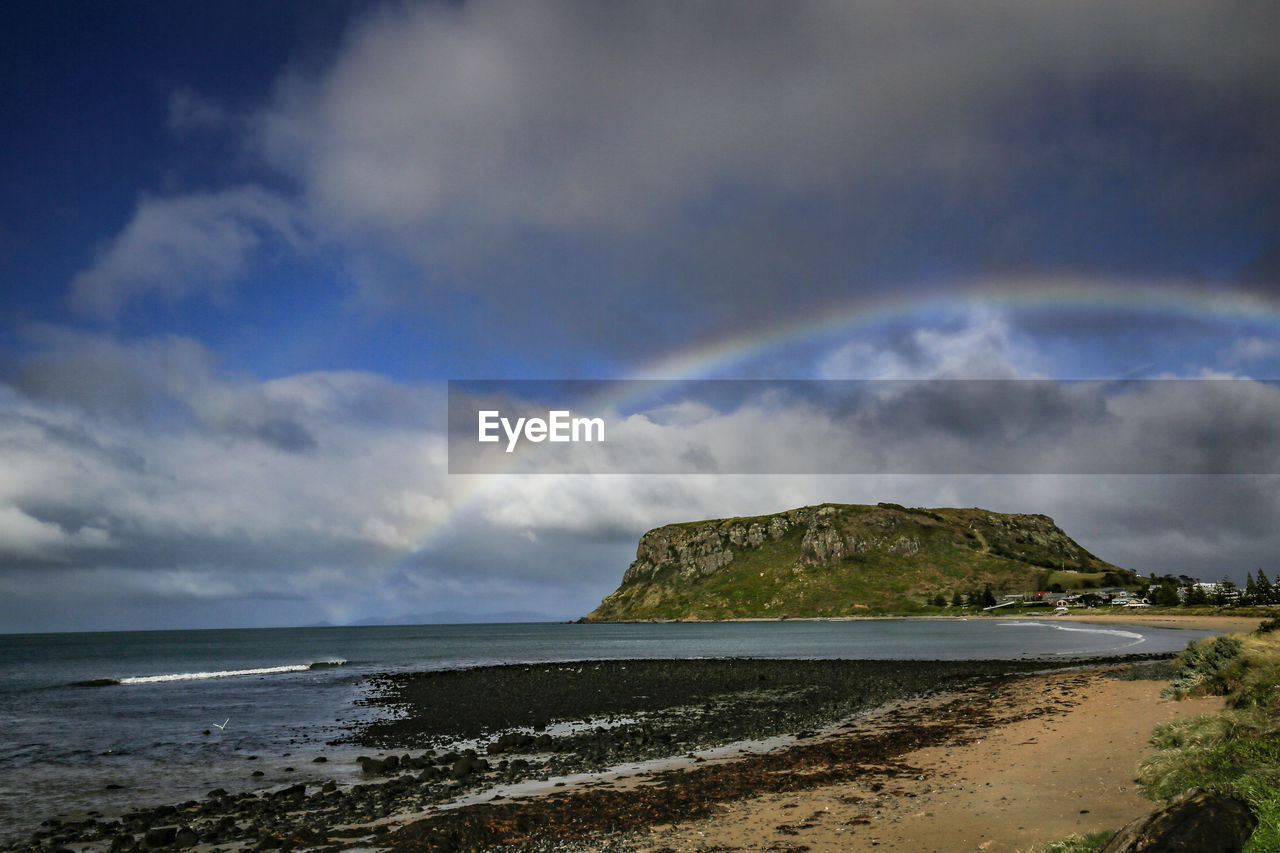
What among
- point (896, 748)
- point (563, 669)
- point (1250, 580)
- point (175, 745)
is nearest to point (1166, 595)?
point (1250, 580)

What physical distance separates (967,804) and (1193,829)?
9.47 metres

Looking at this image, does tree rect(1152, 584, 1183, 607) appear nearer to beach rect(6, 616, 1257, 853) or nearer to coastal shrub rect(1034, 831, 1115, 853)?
beach rect(6, 616, 1257, 853)

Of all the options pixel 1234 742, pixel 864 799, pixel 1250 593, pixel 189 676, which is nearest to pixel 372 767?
pixel 864 799

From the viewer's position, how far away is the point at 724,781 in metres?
21.2

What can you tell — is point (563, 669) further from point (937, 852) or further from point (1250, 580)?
point (1250, 580)

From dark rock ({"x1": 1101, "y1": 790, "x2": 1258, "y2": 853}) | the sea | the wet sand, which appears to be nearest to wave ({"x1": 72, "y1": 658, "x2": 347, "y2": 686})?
the sea

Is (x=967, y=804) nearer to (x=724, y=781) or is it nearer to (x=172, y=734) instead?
(x=724, y=781)

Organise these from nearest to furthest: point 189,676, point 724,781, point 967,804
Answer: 1. point 967,804
2. point 724,781
3. point 189,676

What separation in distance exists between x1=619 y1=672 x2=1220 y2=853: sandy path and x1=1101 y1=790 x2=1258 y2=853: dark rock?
17.6ft

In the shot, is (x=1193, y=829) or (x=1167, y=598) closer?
(x=1193, y=829)

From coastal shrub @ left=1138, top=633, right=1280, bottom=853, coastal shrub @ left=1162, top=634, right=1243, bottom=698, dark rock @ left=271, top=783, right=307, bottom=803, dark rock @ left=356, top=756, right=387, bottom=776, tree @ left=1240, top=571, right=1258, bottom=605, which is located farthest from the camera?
tree @ left=1240, top=571, right=1258, bottom=605

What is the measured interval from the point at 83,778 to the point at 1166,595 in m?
230

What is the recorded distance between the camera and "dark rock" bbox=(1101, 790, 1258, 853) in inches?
320

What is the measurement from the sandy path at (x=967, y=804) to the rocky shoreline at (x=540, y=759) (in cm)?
174
